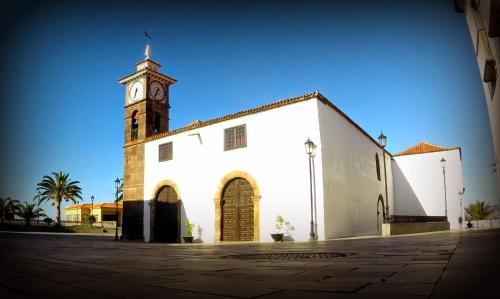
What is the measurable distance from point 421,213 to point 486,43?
2217cm

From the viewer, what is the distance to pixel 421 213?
85.4ft

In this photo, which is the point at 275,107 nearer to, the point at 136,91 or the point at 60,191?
the point at 136,91

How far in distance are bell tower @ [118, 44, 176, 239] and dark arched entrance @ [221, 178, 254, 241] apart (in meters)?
5.98

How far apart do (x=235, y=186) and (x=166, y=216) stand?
16.5ft

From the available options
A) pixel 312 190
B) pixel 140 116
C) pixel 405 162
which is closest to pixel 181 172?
pixel 140 116

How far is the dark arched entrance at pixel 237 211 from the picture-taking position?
591 inches

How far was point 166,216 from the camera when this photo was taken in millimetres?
18328

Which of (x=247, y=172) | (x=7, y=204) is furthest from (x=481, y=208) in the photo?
(x=247, y=172)

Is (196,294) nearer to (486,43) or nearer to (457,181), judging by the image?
(486,43)

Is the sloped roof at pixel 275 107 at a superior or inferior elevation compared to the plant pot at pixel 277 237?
superior

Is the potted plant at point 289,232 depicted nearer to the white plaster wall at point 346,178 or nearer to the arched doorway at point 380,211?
the white plaster wall at point 346,178

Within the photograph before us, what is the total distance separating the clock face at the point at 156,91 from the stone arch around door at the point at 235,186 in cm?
827

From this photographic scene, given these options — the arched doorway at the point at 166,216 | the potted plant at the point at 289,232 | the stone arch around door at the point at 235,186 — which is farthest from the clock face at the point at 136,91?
the potted plant at the point at 289,232

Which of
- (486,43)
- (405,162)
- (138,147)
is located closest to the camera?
(486,43)
